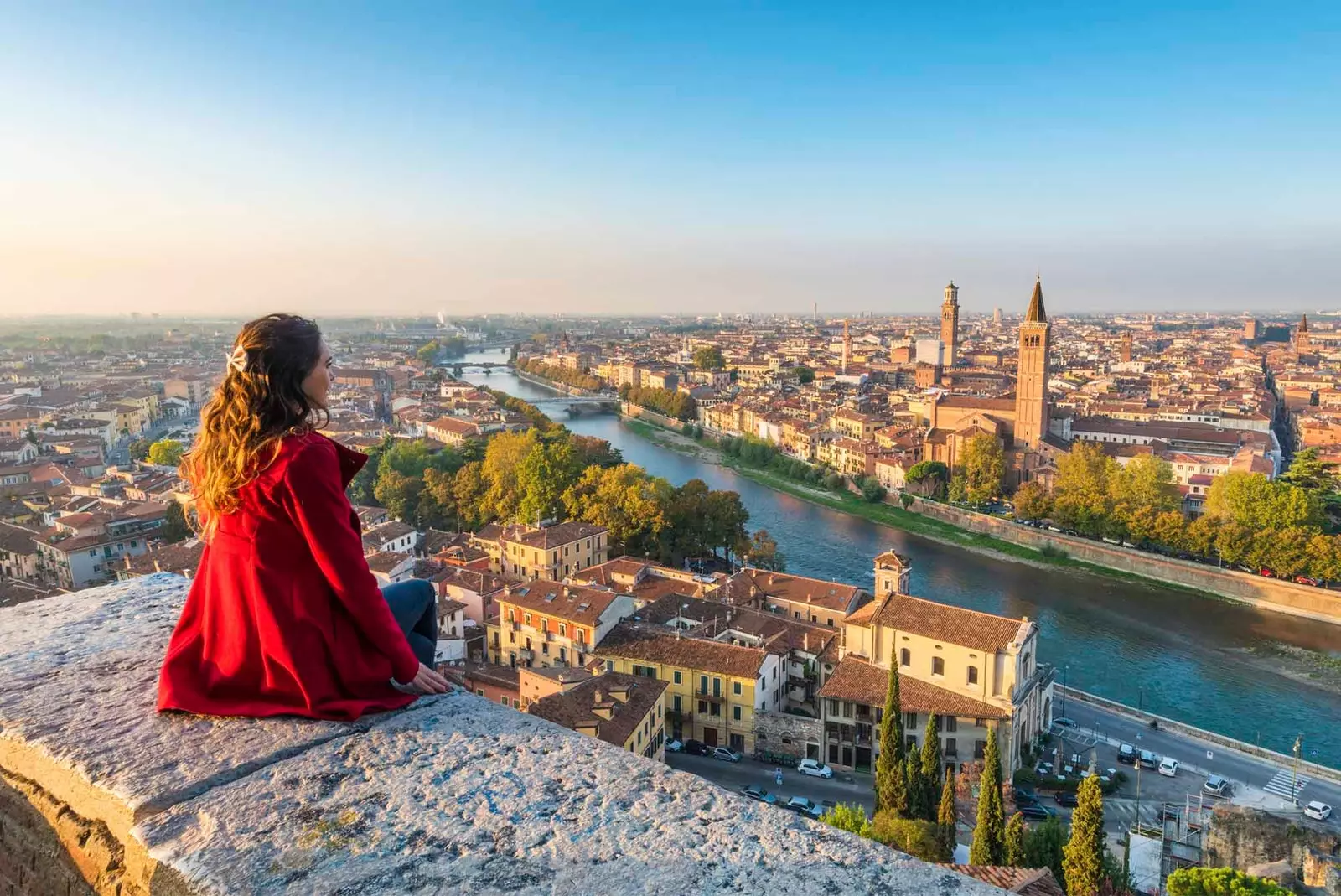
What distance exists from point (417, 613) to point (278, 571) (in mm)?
297

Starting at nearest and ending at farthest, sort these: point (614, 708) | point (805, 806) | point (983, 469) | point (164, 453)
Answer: point (805, 806), point (614, 708), point (983, 469), point (164, 453)

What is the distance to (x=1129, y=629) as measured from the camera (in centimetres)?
1359

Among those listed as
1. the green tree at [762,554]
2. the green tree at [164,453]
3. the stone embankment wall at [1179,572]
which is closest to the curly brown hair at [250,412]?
the green tree at [762,554]

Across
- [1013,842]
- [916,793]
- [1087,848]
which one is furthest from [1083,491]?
[1087,848]

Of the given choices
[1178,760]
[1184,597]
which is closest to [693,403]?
[1184,597]

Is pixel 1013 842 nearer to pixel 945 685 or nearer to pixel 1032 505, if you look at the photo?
pixel 945 685

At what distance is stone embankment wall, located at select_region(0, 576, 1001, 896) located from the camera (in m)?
Result: 0.89

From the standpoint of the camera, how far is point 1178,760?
9.21 m

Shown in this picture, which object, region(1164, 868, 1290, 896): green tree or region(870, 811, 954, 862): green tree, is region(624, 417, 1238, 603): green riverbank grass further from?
region(1164, 868, 1290, 896): green tree

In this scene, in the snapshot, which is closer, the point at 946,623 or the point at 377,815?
the point at 377,815

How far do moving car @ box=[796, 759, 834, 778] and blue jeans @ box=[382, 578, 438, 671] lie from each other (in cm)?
812

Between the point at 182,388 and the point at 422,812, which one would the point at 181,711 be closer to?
the point at 422,812

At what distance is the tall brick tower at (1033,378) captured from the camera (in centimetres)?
2342

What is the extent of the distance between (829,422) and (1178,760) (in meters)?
19.9
